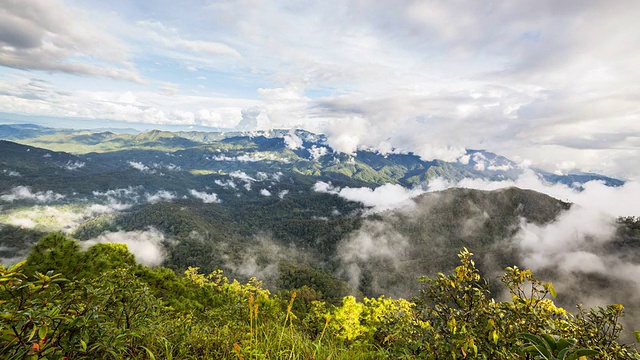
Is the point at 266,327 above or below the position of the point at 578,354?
below

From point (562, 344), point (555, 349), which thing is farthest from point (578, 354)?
point (555, 349)

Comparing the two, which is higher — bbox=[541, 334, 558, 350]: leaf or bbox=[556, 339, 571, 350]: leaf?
bbox=[556, 339, 571, 350]: leaf

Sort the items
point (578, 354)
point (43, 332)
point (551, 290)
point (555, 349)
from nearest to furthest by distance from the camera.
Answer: point (43, 332) < point (578, 354) < point (555, 349) < point (551, 290)

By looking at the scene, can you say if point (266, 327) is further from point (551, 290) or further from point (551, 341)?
point (551, 290)

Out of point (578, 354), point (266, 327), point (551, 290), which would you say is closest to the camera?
point (578, 354)

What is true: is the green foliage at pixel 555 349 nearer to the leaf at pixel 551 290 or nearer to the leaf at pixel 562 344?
the leaf at pixel 562 344

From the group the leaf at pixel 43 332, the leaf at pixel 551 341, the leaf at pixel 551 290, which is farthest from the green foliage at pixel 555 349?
the leaf at pixel 43 332

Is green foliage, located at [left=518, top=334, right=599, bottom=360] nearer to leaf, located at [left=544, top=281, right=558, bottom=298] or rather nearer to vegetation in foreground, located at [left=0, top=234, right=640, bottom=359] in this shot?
vegetation in foreground, located at [left=0, top=234, right=640, bottom=359]

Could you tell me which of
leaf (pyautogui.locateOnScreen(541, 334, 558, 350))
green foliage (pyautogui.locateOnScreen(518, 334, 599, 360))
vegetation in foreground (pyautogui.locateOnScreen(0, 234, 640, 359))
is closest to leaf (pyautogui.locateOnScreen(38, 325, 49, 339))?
vegetation in foreground (pyautogui.locateOnScreen(0, 234, 640, 359))

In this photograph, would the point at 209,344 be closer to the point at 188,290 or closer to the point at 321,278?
the point at 188,290

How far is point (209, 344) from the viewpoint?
5043 mm

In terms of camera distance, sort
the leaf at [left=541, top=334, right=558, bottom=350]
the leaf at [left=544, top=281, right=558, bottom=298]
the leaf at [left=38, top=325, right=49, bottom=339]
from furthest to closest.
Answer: the leaf at [left=544, top=281, right=558, bottom=298] < the leaf at [left=541, top=334, right=558, bottom=350] < the leaf at [left=38, top=325, right=49, bottom=339]

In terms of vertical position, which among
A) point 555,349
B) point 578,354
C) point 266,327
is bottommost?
point 266,327

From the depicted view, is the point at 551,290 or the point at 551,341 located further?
the point at 551,290
